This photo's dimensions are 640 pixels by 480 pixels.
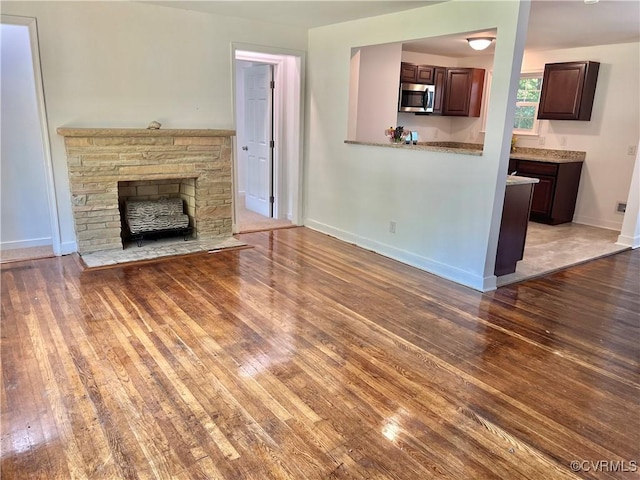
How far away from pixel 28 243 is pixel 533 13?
5.52m

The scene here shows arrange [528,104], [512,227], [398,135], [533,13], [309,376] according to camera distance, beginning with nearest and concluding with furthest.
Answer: [309,376] → [512,227] → [533,13] → [398,135] → [528,104]

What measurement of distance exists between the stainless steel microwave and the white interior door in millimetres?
1988

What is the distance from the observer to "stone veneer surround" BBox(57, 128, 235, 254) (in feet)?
14.2

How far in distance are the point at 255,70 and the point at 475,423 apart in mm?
5499

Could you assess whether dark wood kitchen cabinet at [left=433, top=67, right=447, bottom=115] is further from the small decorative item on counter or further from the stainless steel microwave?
the small decorative item on counter

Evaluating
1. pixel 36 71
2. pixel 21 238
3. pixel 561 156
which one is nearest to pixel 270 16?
pixel 36 71

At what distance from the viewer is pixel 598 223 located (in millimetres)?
6500

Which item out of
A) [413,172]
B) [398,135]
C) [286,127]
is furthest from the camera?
[286,127]

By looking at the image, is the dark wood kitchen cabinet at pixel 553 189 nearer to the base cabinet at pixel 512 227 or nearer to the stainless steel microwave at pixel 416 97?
the stainless steel microwave at pixel 416 97

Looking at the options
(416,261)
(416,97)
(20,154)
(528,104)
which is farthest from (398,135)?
(20,154)

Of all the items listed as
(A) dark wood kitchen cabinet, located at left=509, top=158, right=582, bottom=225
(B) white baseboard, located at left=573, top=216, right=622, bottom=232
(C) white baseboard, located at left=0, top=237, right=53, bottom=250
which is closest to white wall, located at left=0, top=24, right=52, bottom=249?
(C) white baseboard, located at left=0, top=237, right=53, bottom=250

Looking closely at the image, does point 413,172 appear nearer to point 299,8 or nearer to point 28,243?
point 299,8

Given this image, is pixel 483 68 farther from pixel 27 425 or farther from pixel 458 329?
pixel 27 425

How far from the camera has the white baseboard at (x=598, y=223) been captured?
6.30 metres
